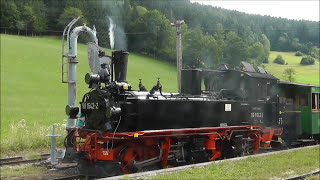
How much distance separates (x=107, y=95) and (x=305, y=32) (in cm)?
2628

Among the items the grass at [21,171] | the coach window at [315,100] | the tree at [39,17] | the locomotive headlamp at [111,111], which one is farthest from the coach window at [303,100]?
the tree at [39,17]

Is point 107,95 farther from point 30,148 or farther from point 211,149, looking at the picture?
point 30,148

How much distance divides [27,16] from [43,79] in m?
24.7

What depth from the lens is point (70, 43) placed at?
10.5m

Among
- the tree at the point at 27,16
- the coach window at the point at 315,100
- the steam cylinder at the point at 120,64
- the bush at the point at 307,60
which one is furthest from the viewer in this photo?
the tree at the point at 27,16

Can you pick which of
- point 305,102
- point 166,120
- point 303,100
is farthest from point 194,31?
point 166,120

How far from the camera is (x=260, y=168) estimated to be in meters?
8.51

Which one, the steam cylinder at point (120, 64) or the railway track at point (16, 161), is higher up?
the steam cylinder at point (120, 64)

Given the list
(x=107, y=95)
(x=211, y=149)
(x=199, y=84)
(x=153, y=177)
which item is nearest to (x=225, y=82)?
(x=199, y=84)

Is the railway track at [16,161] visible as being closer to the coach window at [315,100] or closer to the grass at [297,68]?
the coach window at [315,100]

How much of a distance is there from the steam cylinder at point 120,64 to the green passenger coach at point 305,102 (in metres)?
9.58

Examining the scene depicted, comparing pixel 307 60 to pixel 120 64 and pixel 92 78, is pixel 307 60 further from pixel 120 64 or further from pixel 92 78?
pixel 92 78

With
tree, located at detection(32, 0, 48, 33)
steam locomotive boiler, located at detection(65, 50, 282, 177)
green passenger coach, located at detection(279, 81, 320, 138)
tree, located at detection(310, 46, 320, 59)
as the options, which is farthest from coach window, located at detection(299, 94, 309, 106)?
tree, located at detection(32, 0, 48, 33)

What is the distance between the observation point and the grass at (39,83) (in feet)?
45.1
